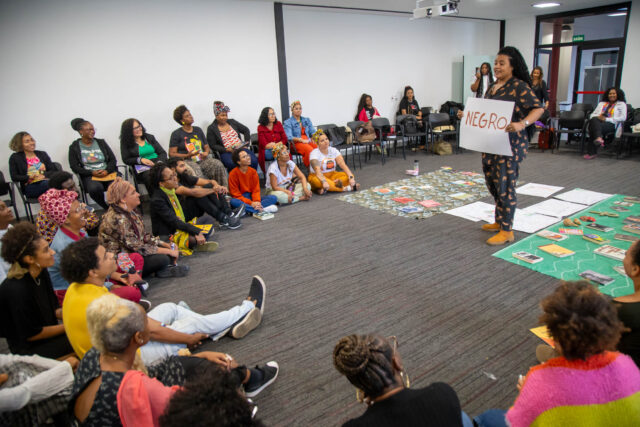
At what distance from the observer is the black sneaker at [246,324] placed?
8.64ft

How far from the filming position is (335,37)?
827cm

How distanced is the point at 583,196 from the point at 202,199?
473 centimetres

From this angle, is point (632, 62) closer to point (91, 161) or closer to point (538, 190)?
point (538, 190)

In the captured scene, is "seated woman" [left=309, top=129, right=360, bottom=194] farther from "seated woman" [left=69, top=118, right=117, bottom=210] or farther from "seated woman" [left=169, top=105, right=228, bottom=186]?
"seated woman" [left=69, top=118, right=117, bottom=210]

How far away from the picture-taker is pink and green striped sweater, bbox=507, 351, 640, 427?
3.74ft

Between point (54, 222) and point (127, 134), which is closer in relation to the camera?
point (54, 222)

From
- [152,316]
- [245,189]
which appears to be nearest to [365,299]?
[152,316]

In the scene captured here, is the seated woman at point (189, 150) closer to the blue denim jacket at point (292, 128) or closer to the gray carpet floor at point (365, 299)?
the gray carpet floor at point (365, 299)

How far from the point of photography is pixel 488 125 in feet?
12.0

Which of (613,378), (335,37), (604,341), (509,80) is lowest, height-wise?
(613,378)

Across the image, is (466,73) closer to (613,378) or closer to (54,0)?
(54,0)

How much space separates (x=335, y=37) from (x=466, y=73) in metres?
3.95

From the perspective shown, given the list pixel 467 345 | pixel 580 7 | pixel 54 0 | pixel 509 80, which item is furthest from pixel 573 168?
pixel 54 0

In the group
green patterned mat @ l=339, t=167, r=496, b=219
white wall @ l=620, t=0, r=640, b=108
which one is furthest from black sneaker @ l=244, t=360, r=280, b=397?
white wall @ l=620, t=0, r=640, b=108
